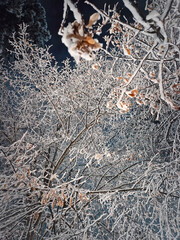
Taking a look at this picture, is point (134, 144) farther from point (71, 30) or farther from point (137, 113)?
point (71, 30)

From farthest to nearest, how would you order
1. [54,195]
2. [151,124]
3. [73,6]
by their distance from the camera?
[151,124] → [54,195] → [73,6]

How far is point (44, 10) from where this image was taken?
25.0 ft

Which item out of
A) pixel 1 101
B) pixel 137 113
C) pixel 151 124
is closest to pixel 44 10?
pixel 1 101

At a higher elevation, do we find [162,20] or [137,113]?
[162,20]

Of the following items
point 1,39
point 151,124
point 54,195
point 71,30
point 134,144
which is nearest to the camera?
point 71,30

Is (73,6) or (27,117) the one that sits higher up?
(73,6)

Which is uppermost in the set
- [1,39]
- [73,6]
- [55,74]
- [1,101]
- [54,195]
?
[1,39]

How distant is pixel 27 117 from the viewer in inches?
254

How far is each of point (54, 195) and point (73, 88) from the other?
3.91 m

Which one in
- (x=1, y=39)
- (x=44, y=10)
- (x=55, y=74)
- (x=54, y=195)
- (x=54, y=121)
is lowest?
(x=54, y=121)

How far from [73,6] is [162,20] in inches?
19.3

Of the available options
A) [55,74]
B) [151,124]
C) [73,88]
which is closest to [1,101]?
[55,74]

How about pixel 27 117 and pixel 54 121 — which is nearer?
pixel 27 117

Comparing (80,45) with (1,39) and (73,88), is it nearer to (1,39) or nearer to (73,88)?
(73,88)
